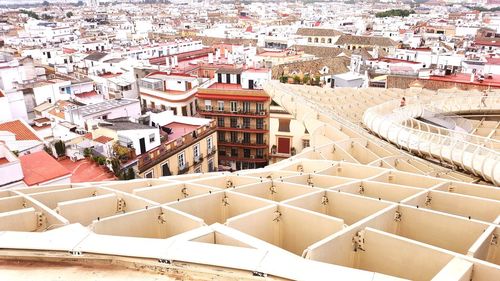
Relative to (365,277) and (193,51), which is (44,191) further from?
(193,51)

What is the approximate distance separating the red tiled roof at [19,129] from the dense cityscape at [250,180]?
0.15 meters

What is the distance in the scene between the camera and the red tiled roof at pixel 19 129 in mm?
32281

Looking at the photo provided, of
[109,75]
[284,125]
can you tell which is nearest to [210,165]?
[284,125]

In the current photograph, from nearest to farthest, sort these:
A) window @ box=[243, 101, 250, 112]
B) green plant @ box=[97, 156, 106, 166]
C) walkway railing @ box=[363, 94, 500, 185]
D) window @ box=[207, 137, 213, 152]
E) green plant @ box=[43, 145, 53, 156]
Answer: walkway railing @ box=[363, 94, 500, 185] < green plant @ box=[97, 156, 106, 166] < green plant @ box=[43, 145, 53, 156] < window @ box=[207, 137, 213, 152] < window @ box=[243, 101, 250, 112]

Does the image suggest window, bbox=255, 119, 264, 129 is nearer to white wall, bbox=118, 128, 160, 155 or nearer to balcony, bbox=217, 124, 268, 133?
balcony, bbox=217, 124, 268, 133

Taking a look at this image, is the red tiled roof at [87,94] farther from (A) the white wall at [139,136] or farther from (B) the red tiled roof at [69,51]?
(B) the red tiled roof at [69,51]

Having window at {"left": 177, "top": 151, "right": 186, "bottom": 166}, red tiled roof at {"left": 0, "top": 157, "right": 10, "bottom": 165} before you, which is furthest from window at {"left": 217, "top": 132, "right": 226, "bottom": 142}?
red tiled roof at {"left": 0, "top": 157, "right": 10, "bottom": 165}

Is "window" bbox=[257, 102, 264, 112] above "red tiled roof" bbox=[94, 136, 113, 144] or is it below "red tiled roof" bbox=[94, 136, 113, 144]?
below

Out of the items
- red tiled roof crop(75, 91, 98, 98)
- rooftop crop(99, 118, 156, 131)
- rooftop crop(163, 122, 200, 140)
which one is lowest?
rooftop crop(163, 122, 200, 140)

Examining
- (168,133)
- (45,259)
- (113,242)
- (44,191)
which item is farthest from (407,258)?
(168,133)

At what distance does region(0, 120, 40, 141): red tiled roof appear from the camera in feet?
106

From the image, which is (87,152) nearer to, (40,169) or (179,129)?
(40,169)

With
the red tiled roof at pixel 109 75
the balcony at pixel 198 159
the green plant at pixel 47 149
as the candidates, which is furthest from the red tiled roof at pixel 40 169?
the red tiled roof at pixel 109 75

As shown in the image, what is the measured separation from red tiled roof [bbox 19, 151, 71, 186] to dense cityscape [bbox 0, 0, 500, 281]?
0.13 metres
